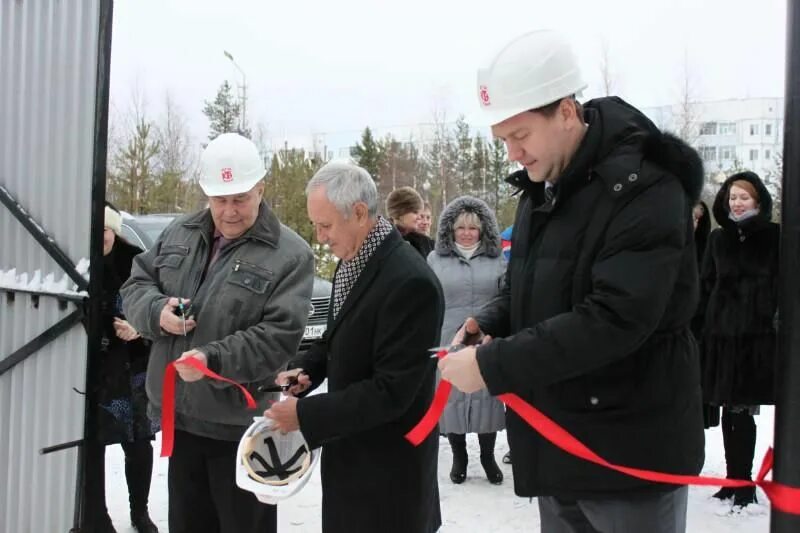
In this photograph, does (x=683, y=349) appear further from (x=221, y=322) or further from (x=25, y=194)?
(x=25, y=194)

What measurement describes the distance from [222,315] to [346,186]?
32.3 inches

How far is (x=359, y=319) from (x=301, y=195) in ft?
53.4

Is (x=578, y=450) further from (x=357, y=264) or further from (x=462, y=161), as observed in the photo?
(x=462, y=161)

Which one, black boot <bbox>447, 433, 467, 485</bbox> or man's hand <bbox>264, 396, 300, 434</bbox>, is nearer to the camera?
man's hand <bbox>264, 396, 300, 434</bbox>

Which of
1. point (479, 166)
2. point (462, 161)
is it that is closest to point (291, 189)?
point (479, 166)

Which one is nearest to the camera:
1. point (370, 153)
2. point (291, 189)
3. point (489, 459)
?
point (489, 459)

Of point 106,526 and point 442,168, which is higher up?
point 442,168

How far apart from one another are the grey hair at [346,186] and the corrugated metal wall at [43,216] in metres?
1.28

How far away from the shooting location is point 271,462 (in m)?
2.64

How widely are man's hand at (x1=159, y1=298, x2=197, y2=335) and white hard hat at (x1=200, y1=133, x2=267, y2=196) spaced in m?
0.46

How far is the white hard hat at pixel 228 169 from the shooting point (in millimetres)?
2934

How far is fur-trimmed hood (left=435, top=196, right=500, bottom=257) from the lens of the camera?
5448 mm

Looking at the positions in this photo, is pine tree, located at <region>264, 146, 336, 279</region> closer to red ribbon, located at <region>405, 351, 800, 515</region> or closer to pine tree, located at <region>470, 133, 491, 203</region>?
red ribbon, located at <region>405, 351, 800, 515</region>

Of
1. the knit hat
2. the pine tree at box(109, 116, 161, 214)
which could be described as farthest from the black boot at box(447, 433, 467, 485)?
the pine tree at box(109, 116, 161, 214)
